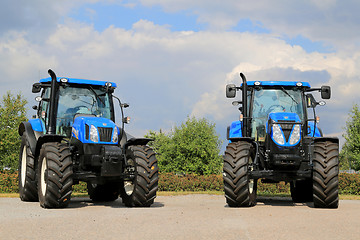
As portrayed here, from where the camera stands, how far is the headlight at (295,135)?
41.5ft

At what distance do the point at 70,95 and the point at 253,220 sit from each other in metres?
6.50

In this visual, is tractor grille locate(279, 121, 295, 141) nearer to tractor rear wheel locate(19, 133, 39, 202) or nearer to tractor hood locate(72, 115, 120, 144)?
tractor hood locate(72, 115, 120, 144)

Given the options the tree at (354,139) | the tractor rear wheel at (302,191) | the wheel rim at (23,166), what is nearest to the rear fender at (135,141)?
the wheel rim at (23,166)

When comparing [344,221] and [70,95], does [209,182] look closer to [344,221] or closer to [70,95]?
[70,95]

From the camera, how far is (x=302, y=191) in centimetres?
1544

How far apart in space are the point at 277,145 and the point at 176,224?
488 cm

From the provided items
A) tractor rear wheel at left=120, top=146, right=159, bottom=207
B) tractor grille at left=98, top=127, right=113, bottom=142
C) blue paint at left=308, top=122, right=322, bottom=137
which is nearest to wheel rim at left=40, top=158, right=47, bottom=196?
tractor grille at left=98, top=127, right=113, bottom=142

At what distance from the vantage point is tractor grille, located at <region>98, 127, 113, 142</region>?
12.3 m

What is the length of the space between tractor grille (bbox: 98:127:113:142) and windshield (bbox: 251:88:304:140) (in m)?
4.03

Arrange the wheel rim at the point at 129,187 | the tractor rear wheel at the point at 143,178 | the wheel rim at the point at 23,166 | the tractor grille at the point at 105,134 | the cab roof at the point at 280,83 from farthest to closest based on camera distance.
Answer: the wheel rim at the point at 23,166
the cab roof at the point at 280,83
the wheel rim at the point at 129,187
the tractor grille at the point at 105,134
the tractor rear wheel at the point at 143,178

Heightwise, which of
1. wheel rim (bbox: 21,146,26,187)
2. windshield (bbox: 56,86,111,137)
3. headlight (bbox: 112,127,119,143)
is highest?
windshield (bbox: 56,86,111,137)

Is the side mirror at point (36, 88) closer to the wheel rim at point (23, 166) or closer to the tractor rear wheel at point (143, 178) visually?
the wheel rim at point (23, 166)

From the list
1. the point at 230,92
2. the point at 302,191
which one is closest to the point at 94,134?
the point at 230,92

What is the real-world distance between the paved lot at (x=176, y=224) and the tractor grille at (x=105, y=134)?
6.73ft
